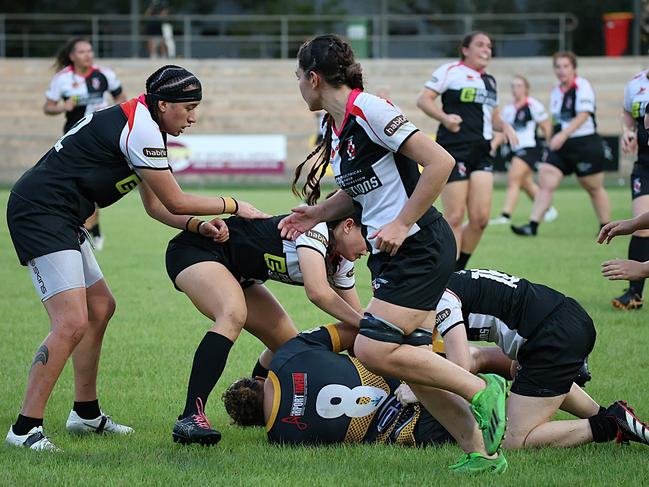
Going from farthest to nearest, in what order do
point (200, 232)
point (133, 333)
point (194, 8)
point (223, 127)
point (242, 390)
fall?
point (194, 8), point (223, 127), point (133, 333), point (200, 232), point (242, 390)

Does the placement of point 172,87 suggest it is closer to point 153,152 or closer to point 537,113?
point 153,152

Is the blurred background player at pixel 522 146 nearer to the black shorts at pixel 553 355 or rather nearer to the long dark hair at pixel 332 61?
the black shorts at pixel 553 355

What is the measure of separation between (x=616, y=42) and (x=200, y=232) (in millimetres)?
28405

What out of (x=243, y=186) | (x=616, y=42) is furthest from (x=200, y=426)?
(x=616, y=42)

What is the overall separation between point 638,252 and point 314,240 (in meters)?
4.21

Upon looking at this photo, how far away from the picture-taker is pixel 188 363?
695 centimetres

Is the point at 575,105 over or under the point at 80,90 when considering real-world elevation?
under

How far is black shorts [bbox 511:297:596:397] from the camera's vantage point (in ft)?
16.6

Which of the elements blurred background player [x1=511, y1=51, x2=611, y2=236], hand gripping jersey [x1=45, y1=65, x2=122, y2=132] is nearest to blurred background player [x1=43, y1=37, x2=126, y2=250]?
hand gripping jersey [x1=45, y1=65, x2=122, y2=132]

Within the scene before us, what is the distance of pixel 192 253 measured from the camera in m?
5.66

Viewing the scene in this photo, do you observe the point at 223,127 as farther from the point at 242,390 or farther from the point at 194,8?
the point at 242,390

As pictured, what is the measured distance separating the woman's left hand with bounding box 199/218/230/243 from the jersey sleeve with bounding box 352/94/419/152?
1.42m

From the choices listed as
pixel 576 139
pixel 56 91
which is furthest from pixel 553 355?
pixel 56 91

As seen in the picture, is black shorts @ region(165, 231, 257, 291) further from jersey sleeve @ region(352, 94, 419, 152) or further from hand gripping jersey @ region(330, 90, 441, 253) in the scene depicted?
jersey sleeve @ region(352, 94, 419, 152)
